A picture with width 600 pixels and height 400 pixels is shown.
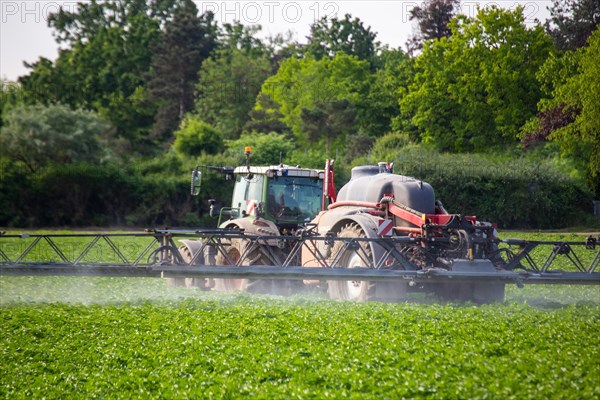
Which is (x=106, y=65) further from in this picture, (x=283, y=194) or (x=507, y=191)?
(x=283, y=194)

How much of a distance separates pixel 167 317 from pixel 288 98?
173 feet

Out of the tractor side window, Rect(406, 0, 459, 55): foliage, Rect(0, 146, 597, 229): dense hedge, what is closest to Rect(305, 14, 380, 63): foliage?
Rect(406, 0, 459, 55): foliage

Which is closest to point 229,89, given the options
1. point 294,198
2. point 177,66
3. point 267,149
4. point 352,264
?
point 177,66

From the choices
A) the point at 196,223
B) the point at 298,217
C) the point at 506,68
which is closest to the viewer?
the point at 298,217

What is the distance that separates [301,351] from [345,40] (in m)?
74.2

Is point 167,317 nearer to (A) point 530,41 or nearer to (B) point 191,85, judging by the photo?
(A) point 530,41

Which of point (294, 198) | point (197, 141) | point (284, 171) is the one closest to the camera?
point (284, 171)

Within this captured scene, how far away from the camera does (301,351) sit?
33.8 feet

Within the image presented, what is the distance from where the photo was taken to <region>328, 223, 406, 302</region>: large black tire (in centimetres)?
1443

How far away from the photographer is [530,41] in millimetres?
50156

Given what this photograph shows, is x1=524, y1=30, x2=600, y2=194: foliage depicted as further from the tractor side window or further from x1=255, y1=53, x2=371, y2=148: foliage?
the tractor side window

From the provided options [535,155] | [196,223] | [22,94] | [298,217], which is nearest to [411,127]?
[535,155]

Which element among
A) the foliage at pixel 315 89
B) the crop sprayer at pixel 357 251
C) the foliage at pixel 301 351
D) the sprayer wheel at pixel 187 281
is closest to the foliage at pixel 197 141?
the foliage at pixel 315 89

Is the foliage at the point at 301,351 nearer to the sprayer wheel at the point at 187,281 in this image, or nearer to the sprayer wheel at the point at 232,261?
the sprayer wheel at the point at 232,261
